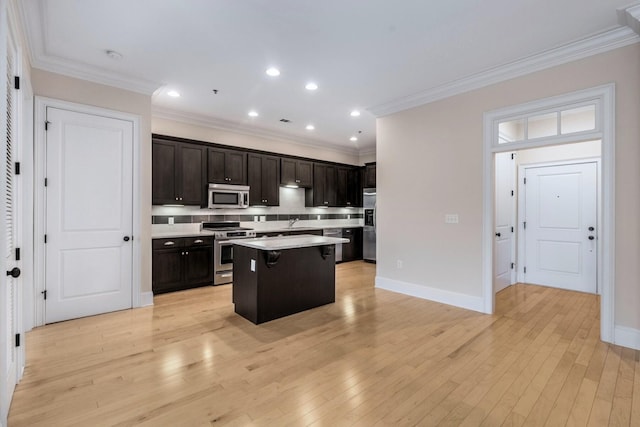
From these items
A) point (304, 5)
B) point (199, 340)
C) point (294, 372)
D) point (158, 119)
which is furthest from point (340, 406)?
point (158, 119)

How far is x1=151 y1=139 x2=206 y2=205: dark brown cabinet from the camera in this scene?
16.0 feet

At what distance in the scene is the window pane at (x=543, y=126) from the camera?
3379 millimetres

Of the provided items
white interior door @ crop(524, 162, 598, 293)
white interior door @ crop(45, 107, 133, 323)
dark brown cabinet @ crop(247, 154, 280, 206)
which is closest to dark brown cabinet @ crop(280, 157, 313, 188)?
dark brown cabinet @ crop(247, 154, 280, 206)

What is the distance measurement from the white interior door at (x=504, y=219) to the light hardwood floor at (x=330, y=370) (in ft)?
3.84

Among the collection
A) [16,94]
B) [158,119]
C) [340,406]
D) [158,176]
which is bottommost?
[340,406]

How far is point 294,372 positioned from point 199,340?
1.15m

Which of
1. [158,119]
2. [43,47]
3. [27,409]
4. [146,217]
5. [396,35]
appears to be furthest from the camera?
[158,119]

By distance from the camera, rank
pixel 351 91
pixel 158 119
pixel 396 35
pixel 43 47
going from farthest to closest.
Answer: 1. pixel 158 119
2. pixel 351 91
3. pixel 43 47
4. pixel 396 35

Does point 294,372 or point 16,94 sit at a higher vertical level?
point 16,94

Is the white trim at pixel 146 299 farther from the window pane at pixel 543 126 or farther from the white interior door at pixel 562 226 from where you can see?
the white interior door at pixel 562 226

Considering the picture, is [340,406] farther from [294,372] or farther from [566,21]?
[566,21]

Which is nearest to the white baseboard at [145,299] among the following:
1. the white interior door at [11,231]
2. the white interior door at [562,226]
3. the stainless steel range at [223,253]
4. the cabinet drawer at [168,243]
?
the cabinet drawer at [168,243]

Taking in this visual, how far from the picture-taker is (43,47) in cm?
316

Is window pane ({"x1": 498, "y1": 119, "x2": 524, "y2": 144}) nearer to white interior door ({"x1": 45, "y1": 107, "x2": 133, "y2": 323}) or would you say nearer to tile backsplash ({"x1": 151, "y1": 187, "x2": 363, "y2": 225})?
tile backsplash ({"x1": 151, "y1": 187, "x2": 363, "y2": 225})
